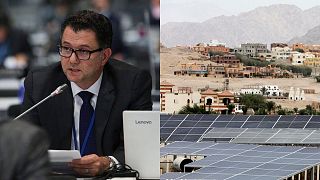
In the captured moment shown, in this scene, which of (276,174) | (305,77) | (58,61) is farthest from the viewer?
(276,174)

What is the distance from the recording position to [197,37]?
19.9ft

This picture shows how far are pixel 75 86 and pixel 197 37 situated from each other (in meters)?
2.58

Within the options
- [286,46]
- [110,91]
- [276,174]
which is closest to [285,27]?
[286,46]

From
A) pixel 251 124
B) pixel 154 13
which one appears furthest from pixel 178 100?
pixel 154 13

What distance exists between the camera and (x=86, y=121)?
12.0 feet

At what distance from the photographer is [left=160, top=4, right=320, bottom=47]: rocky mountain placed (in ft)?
19.6

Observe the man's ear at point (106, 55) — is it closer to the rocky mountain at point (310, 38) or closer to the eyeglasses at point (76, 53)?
the eyeglasses at point (76, 53)

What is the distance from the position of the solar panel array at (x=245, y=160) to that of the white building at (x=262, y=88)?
71cm

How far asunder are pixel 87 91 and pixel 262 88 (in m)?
2.74

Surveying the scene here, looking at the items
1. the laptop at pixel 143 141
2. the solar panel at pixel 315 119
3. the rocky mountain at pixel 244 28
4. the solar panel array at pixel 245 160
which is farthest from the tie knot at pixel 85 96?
the solar panel array at pixel 245 160

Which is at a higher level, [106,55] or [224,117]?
[106,55]

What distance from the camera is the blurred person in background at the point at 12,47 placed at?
3.58 m

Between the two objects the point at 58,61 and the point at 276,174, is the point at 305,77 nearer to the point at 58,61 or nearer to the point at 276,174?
the point at 276,174

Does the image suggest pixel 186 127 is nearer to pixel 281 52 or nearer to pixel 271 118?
pixel 271 118
